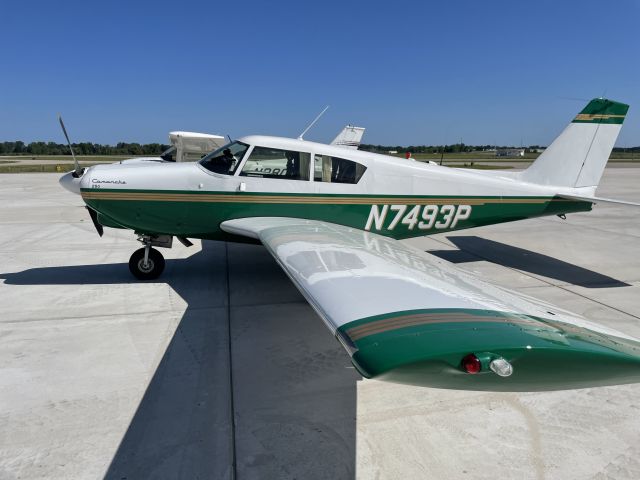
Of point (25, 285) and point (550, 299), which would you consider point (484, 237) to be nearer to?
point (550, 299)

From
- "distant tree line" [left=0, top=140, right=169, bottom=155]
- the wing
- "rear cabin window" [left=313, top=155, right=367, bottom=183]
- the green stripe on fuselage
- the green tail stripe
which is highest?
the green tail stripe

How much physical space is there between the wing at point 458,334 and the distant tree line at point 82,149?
75.6 m

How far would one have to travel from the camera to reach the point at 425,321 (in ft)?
7.30

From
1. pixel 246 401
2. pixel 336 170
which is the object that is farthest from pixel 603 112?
pixel 246 401

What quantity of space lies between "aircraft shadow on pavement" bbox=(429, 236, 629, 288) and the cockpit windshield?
4455 mm

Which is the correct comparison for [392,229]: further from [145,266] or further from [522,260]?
[145,266]

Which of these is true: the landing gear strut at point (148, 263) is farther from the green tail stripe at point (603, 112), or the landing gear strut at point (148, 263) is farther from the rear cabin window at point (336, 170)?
the green tail stripe at point (603, 112)

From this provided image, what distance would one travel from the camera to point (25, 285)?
596 centimetres

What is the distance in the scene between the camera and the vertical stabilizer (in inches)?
273

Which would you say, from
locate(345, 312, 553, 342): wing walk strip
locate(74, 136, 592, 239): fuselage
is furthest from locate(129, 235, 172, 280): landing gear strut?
locate(345, 312, 553, 342): wing walk strip

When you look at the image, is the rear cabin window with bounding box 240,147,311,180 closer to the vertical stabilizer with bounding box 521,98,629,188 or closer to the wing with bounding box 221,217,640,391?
the wing with bounding box 221,217,640,391

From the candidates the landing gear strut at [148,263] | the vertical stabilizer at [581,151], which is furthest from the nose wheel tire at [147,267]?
the vertical stabilizer at [581,151]

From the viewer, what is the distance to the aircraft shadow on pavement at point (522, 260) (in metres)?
6.58

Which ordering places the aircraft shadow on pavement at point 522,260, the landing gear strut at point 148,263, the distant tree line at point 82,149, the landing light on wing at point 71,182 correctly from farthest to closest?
the distant tree line at point 82,149 < the landing light on wing at point 71,182 < the aircraft shadow on pavement at point 522,260 < the landing gear strut at point 148,263
